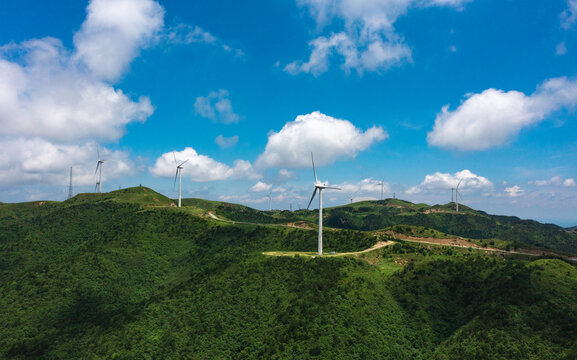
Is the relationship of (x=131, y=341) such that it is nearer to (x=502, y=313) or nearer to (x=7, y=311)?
(x=7, y=311)

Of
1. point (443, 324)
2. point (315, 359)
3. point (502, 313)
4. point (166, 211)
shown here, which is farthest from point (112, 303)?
point (502, 313)

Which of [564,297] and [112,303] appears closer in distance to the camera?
[564,297]

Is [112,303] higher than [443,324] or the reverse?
the reverse

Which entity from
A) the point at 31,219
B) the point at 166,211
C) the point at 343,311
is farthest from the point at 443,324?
the point at 31,219

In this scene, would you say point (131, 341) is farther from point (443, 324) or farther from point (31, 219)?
point (31, 219)

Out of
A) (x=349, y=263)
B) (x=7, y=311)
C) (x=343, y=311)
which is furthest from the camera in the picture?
(x=7, y=311)

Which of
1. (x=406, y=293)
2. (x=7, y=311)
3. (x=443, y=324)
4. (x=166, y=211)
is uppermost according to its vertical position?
(x=166, y=211)

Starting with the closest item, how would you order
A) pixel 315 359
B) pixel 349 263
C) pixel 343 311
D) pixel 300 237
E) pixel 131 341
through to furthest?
1. pixel 315 359
2. pixel 343 311
3. pixel 131 341
4. pixel 349 263
5. pixel 300 237
